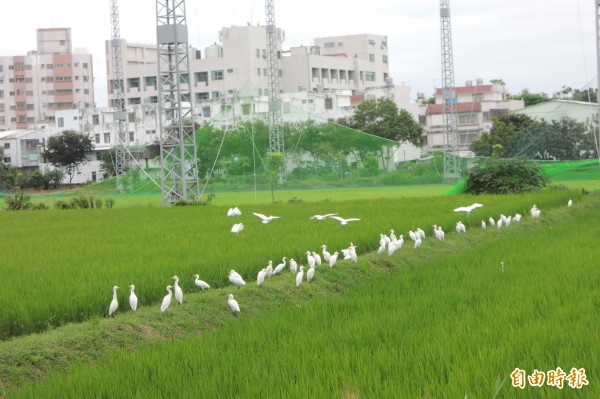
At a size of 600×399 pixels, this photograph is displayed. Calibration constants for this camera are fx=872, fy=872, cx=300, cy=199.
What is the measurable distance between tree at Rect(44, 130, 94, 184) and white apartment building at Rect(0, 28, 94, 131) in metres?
26.1

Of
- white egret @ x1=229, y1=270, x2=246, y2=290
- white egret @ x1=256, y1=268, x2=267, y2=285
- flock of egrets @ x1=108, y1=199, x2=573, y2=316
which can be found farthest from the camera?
white egret @ x1=256, y1=268, x2=267, y2=285

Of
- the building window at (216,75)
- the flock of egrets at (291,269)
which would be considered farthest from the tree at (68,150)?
the flock of egrets at (291,269)

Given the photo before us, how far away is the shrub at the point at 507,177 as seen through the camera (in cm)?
2353

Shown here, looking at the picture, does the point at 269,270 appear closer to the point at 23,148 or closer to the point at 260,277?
the point at 260,277

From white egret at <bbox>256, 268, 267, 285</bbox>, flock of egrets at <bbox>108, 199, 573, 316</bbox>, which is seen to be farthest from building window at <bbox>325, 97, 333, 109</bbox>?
white egret at <bbox>256, 268, 267, 285</bbox>

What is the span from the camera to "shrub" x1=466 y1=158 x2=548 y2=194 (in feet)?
77.2

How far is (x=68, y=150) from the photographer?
56.6m

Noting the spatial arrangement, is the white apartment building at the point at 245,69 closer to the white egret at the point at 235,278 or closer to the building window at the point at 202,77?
the building window at the point at 202,77

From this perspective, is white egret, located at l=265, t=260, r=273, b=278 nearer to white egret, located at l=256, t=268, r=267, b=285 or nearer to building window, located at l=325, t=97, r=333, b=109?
white egret, located at l=256, t=268, r=267, b=285

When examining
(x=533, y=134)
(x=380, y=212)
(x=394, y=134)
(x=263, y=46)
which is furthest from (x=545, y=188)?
(x=263, y=46)

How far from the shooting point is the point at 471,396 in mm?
4258

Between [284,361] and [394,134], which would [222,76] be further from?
[284,361]

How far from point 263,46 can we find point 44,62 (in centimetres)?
2772

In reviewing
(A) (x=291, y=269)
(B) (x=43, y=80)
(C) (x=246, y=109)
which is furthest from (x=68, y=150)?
(A) (x=291, y=269)
